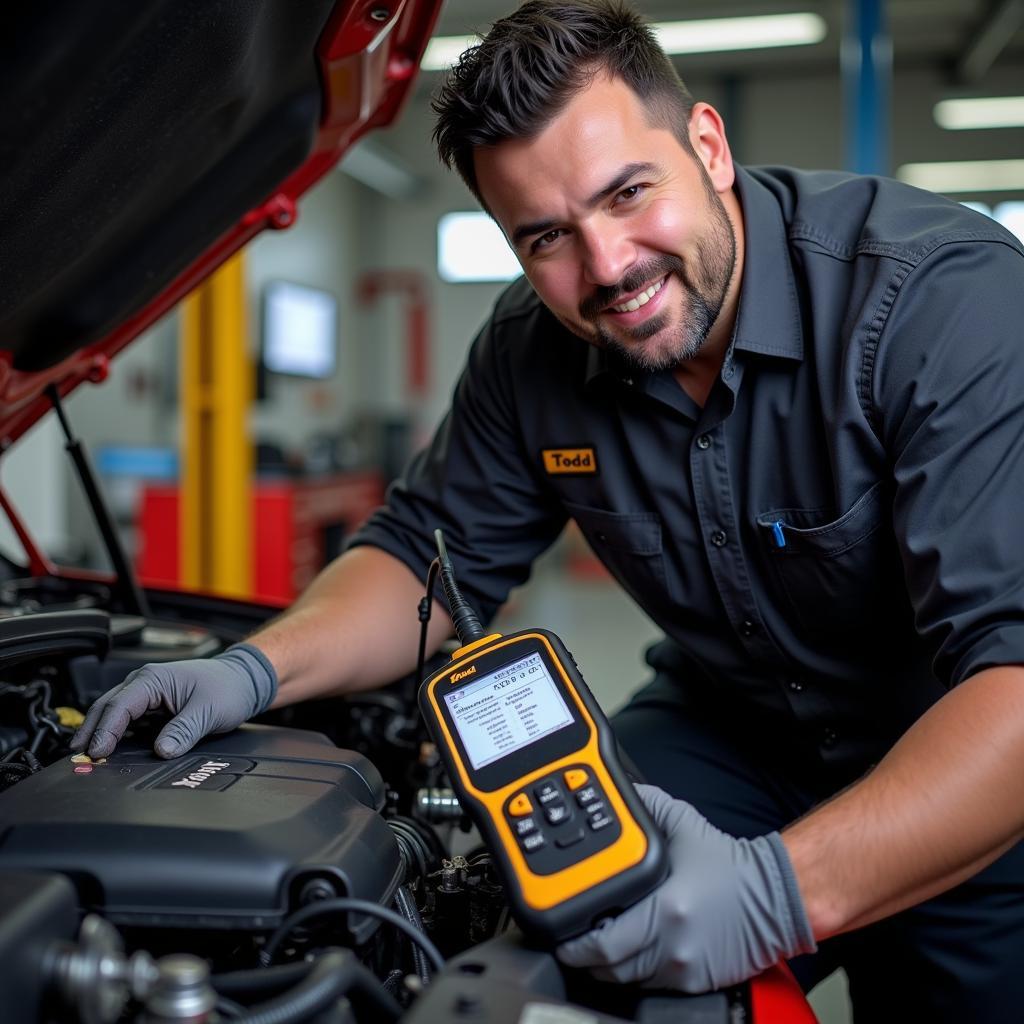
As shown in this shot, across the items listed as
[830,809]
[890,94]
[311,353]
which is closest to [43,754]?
[830,809]

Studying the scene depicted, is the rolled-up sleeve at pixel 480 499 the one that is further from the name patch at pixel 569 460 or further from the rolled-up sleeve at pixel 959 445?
the rolled-up sleeve at pixel 959 445

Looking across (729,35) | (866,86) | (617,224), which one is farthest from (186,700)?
(729,35)

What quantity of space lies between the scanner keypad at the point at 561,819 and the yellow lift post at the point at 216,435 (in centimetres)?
386

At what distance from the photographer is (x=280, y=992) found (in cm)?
62

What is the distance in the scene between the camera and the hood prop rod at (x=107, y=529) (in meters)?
1.42

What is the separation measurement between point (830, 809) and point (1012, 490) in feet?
1.07

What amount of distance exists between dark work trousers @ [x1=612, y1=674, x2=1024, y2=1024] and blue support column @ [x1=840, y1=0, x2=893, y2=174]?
3185mm

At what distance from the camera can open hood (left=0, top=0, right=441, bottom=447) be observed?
28.9 inches

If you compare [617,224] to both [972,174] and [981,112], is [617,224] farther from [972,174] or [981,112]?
[972,174]

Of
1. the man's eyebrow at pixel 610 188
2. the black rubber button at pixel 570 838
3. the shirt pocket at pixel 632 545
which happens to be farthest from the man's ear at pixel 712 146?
the black rubber button at pixel 570 838

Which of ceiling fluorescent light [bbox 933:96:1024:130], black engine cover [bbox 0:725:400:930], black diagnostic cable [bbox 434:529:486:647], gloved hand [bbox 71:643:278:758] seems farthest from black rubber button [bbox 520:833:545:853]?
ceiling fluorescent light [bbox 933:96:1024:130]

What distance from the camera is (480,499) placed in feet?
4.61

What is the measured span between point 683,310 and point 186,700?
2.11 feet

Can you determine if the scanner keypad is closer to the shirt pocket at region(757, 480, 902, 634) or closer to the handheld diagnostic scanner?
the handheld diagnostic scanner
